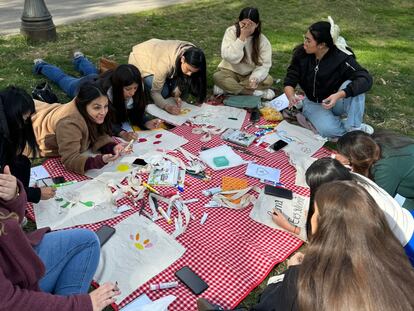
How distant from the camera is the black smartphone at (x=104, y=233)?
3.14 metres

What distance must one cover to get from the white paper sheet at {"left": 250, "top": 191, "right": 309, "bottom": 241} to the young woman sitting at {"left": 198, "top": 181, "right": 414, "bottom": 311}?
1.49 metres

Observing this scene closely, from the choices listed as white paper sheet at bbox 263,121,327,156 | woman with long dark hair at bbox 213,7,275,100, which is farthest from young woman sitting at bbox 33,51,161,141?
white paper sheet at bbox 263,121,327,156

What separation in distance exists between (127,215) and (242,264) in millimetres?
1063

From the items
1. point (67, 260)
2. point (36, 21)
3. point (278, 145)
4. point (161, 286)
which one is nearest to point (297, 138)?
point (278, 145)

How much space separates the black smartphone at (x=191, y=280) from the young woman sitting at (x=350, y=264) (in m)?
0.98

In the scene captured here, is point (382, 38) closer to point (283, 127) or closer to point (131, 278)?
point (283, 127)

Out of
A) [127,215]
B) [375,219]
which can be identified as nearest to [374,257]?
[375,219]

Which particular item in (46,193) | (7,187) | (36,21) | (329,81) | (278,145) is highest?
(36,21)

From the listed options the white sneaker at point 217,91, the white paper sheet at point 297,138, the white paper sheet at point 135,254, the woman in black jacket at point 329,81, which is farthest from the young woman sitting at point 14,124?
the woman in black jacket at point 329,81

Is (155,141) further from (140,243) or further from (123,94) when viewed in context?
(140,243)

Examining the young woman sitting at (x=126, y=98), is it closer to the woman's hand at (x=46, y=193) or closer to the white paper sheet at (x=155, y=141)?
the white paper sheet at (x=155, y=141)

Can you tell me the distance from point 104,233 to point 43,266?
1070mm

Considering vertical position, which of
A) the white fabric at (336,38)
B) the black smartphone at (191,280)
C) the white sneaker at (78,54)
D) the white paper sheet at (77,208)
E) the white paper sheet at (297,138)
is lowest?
the black smartphone at (191,280)

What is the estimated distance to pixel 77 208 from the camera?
3457 mm
